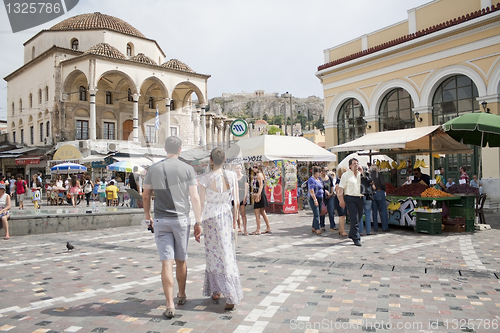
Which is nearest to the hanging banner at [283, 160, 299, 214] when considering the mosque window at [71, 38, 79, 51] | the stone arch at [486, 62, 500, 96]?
the stone arch at [486, 62, 500, 96]

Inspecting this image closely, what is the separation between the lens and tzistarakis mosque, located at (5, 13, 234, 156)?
103 ft

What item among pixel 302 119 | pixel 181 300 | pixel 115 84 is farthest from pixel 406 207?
pixel 302 119

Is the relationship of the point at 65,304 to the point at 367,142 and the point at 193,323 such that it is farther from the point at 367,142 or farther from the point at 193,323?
the point at 367,142

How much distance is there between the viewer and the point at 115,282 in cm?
521

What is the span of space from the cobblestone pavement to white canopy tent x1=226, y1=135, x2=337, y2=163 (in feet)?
22.1

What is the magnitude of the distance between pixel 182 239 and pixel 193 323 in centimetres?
85

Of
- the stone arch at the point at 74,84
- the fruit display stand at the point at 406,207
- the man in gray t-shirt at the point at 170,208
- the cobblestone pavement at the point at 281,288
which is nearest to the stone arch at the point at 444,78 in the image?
the fruit display stand at the point at 406,207

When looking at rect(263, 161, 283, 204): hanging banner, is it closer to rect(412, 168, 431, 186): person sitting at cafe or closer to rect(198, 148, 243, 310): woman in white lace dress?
rect(412, 168, 431, 186): person sitting at cafe

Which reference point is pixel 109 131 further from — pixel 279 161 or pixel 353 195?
pixel 353 195

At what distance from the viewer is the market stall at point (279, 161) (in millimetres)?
14523

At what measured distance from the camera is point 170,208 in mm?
3900

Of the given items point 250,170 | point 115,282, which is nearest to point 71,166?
point 250,170

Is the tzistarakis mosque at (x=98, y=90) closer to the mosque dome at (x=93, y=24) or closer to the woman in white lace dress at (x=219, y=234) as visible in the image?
the mosque dome at (x=93, y=24)

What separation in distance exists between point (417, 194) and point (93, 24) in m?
37.4
